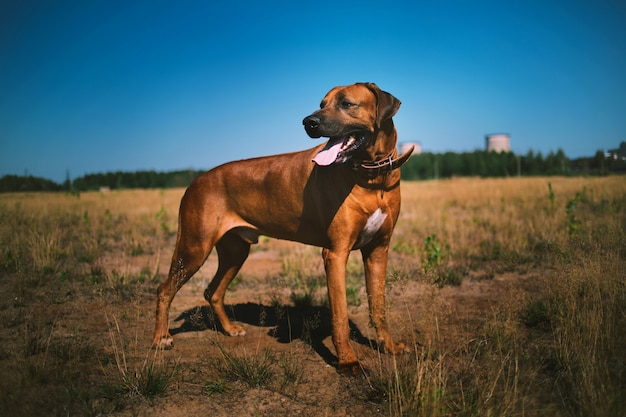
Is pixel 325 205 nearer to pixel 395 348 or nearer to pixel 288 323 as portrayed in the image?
pixel 395 348

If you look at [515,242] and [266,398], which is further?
[515,242]

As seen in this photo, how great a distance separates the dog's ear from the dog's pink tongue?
1.32ft

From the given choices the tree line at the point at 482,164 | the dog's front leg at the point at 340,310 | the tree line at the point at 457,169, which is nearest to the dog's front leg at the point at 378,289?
the dog's front leg at the point at 340,310

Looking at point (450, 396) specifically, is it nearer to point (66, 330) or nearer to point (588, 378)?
point (588, 378)

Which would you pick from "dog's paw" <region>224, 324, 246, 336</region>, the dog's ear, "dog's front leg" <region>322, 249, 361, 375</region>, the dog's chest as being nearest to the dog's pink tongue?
the dog's ear

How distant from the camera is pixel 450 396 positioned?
2.54 meters

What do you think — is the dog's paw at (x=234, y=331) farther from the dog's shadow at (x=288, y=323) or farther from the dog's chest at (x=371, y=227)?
the dog's chest at (x=371, y=227)

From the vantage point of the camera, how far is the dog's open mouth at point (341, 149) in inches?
138

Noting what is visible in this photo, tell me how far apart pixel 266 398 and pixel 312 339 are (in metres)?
1.58

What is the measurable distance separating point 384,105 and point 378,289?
177cm

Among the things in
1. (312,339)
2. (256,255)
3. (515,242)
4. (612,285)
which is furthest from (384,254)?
(256,255)

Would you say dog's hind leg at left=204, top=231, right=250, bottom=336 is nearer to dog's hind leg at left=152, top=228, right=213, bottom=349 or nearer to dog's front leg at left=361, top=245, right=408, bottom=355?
dog's hind leg at left=152, top=228, right=213, bottom=349

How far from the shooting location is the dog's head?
3.50 meters

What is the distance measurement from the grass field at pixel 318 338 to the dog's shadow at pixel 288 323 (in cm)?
3
